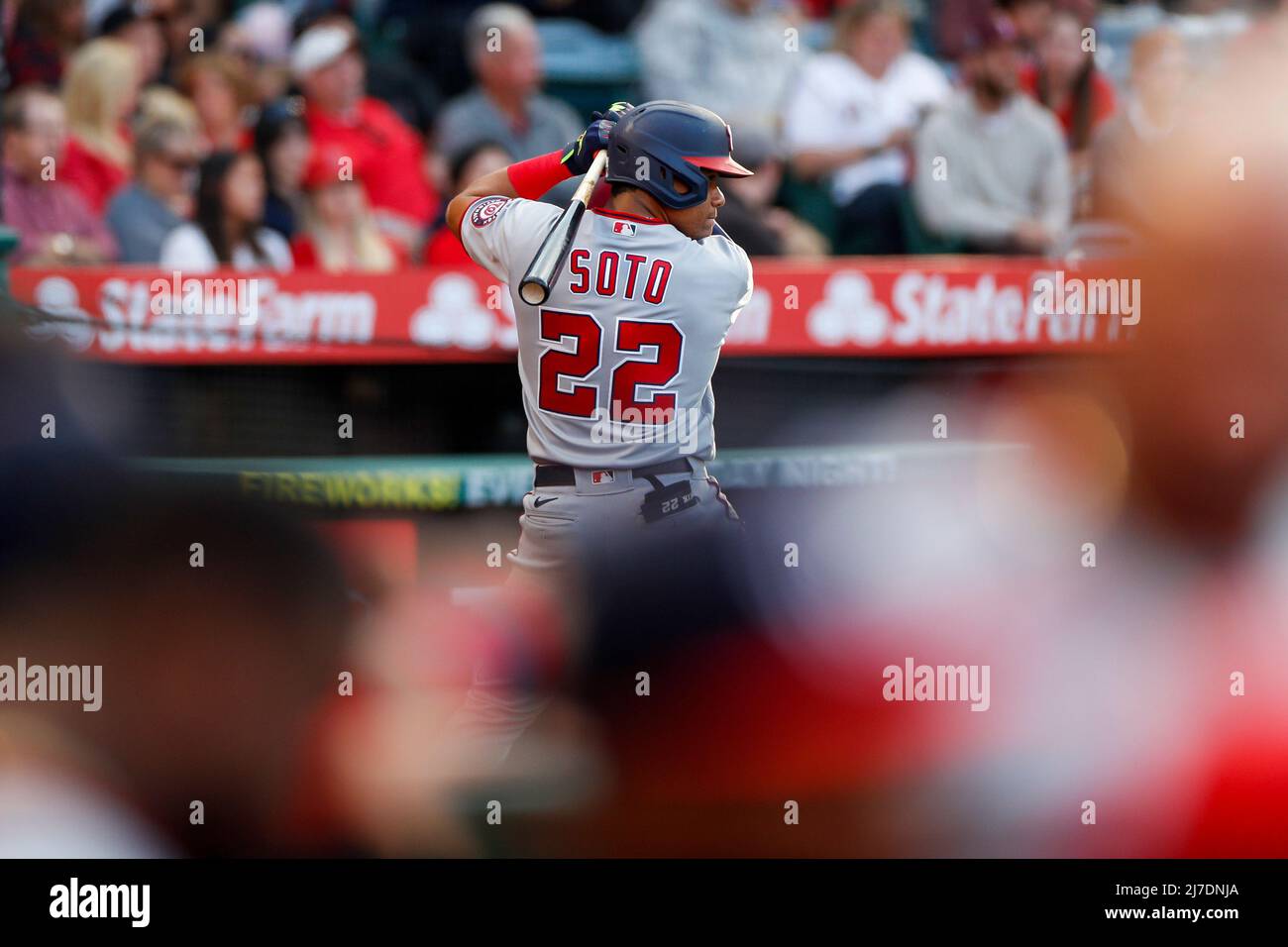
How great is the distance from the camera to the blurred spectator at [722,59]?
6.69 m

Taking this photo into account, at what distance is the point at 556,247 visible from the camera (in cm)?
363

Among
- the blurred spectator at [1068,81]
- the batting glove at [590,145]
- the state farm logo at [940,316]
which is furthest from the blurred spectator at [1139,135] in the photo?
the batting glove at [590,145]

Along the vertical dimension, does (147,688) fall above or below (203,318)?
below

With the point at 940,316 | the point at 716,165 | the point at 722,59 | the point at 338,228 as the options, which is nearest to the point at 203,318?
the point at 338,228

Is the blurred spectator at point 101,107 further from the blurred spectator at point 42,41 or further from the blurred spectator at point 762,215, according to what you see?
the blurred spectator at point 762,215

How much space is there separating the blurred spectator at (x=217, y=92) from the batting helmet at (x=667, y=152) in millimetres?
3425

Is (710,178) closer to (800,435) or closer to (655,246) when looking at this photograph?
(655,246)

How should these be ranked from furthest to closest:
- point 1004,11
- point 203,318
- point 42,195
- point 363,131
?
point 1004,11 → point 363,131 → point 42,195 → point 203,318

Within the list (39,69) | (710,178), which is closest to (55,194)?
(39,69)

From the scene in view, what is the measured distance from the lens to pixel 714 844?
432 cm

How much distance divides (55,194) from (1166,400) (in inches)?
141

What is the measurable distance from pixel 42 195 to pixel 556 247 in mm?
3010

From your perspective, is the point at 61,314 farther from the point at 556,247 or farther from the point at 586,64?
the point at 586,64

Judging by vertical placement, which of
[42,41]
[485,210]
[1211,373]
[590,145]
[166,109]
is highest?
[42,41]
